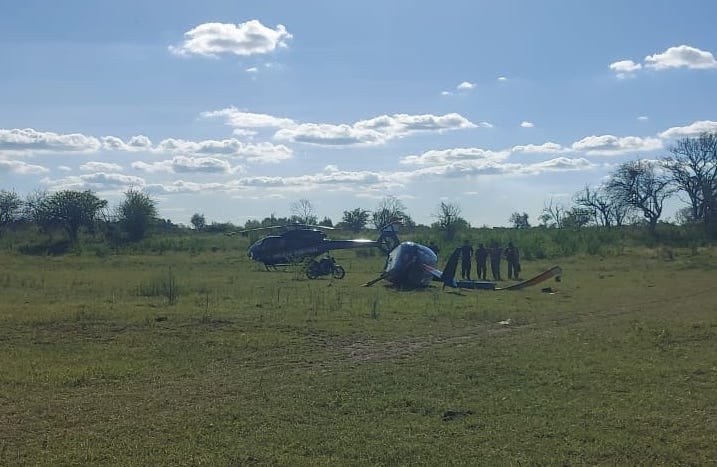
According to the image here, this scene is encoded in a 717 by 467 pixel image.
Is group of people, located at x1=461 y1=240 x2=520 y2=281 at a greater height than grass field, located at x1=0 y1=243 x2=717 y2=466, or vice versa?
group of people, located at x1=461 y1=240 x2=520 y2=281

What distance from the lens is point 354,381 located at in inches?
361

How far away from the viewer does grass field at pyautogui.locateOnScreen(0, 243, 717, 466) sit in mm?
6422

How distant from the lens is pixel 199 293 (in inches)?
811

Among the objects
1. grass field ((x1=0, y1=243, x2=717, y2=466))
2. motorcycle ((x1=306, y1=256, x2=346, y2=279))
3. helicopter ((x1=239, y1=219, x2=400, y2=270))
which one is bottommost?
grass field ((x1=0, y1=243, x2=717, y2=466))

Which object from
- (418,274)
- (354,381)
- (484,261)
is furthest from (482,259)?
(354,381)

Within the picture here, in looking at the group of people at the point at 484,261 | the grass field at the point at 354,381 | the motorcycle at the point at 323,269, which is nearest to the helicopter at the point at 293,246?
the motorcycle at the point at 323,269

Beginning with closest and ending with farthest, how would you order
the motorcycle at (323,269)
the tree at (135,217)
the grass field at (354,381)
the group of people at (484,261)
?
the grass field at (354,381) < the group of people at (484,261) < the motorcycle at (323,269) < the tree at (135,217)

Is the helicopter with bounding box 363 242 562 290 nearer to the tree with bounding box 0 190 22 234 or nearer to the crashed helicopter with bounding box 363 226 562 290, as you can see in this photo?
the crashed helicopter with bounding box 363 226 562 290

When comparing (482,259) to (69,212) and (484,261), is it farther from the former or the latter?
(69,212)

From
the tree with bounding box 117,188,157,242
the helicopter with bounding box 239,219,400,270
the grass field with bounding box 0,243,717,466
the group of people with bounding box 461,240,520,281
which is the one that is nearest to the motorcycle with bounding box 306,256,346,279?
the helicopter with bounding box 239,219,400,270

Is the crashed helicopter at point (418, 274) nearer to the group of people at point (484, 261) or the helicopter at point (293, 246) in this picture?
the group of people at point (484, 261)

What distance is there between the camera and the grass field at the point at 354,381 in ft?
21.1

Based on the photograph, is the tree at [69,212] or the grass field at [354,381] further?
the tree at [69,212]

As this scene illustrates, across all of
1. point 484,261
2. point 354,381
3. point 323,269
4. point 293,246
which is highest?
point 293,246
